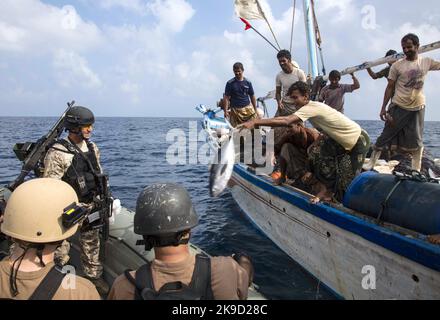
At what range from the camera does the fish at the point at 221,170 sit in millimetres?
3758

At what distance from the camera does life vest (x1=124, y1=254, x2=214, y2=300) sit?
197 centimetres

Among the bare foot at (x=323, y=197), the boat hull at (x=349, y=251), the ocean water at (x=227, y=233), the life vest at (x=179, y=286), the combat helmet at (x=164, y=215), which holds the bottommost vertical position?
the ocean water at (x=227, y=233)

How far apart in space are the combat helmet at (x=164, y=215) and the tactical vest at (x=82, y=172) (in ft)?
7.87

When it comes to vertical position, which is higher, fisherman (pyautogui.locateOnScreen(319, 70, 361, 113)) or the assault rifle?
fisherman (pyautogui.locateOnScreen(319, 70, 361, 113))

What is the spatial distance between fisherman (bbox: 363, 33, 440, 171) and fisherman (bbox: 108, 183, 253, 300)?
5.70m

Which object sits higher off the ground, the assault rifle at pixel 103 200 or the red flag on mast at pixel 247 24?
the red flag on mast at pixel 247 24

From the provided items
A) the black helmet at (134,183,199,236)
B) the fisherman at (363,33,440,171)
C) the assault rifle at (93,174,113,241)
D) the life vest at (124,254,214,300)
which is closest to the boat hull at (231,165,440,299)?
the fisherman at (363,33,440,171)

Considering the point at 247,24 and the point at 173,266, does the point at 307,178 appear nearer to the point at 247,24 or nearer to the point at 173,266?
the point at 173,266

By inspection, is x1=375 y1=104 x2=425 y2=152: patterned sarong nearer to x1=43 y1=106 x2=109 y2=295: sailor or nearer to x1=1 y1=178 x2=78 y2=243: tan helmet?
x1=43 y1=106 x2=109 y2=295: sailor

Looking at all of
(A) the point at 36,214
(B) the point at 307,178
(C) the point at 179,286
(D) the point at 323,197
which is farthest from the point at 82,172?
(B) the point at 307,178

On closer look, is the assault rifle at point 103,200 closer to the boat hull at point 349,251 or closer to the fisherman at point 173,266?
the fisherman at point 173,266

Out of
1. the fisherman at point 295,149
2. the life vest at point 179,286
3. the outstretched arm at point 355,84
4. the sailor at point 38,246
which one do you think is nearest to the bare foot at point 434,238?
the life vest at point 179,286

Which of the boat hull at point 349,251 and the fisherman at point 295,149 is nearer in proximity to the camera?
the boat hull at point 349,251

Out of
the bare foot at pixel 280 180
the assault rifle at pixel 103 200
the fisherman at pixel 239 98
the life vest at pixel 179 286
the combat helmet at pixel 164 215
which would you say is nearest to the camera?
the life vest at pixel 179 286
